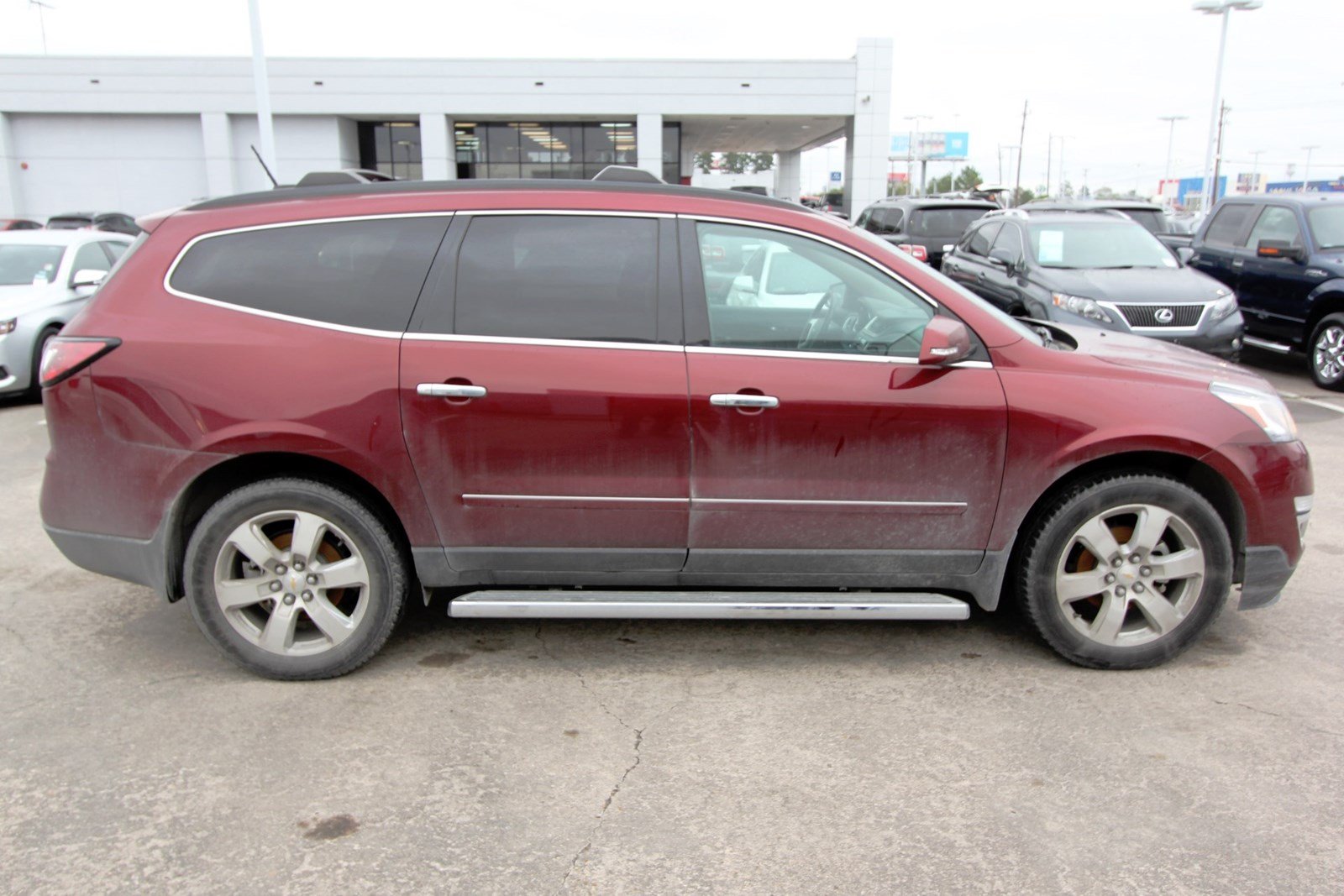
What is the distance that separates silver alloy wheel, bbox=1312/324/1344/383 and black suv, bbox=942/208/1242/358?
163 centimetres

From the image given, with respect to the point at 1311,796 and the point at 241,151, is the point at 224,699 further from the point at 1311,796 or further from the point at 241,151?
the point at 241,151

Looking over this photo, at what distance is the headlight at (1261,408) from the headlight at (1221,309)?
5826mm

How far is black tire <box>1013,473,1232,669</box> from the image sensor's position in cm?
371

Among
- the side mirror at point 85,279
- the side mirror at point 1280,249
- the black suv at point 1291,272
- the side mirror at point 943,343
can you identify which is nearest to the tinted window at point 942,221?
the black suv at point 1291,272

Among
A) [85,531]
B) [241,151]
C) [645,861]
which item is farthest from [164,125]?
[645,861]

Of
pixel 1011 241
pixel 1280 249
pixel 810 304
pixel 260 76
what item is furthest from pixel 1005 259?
pixel 260 76

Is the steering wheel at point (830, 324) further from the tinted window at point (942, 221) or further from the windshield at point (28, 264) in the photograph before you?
the tinted window at point (942, 221)

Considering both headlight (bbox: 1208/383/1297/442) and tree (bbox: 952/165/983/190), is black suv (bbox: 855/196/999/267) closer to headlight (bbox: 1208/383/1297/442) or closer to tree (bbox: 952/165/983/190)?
headlight (bbox: 1208/383/1297/442)

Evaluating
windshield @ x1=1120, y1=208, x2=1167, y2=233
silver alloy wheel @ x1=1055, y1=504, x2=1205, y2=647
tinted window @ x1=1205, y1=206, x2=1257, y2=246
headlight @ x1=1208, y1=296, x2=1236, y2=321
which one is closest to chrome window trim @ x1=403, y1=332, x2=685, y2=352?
silver alloy wheel @ x1=1055, y1=504, x2=1205, y2=647

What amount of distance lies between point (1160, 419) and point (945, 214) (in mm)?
12985

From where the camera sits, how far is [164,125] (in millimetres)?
33406

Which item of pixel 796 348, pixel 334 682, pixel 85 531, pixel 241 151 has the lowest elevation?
pixel 334 682

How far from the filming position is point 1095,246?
1022 cm

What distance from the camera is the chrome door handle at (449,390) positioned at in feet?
11.7
